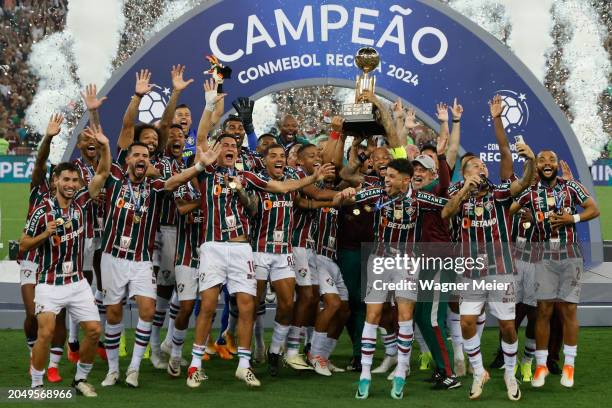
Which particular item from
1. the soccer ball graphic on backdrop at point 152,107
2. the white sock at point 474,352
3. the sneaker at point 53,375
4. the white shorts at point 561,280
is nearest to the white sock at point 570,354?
the white shorts at point 561,280

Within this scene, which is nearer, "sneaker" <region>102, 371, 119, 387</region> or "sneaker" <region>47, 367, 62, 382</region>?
"sneaker" <region>102, 371, 119, 387</region>

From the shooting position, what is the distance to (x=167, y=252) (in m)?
9.55

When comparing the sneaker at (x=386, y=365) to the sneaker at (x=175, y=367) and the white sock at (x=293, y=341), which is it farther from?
the sneaker at (x=175, y=367)

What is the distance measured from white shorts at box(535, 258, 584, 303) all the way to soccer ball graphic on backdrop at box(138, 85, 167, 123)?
17.3ft

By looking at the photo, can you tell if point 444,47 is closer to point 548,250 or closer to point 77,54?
point 548,250

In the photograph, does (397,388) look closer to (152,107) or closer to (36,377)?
(36,377)

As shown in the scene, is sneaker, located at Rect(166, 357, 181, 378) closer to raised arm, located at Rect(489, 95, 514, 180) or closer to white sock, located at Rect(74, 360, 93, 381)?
white sock, located at Rect(74, 360, 93, 381)

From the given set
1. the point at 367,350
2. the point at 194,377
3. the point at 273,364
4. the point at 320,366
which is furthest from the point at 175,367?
the point at 367,350

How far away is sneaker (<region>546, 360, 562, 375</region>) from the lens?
9.35 meters

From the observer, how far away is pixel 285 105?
3838cm

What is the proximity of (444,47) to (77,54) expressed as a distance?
3111cm

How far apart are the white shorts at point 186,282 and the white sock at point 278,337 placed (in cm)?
71

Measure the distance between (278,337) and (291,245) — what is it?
Answer: 29.5 inches

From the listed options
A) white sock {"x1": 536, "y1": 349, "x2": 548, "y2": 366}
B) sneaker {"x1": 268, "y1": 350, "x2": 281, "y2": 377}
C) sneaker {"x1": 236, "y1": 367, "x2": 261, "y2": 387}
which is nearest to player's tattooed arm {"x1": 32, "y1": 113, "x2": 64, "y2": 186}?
sneaker {"x1": 236, "y1": 367, "x2": 261, "y2": 387}
